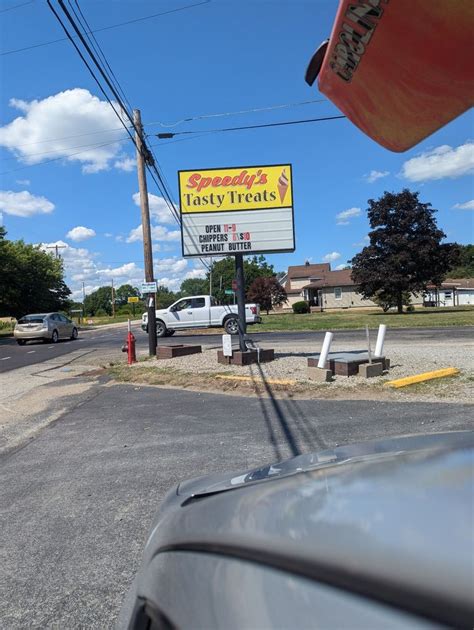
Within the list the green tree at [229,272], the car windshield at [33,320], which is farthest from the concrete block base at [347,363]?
the green tree at [229,272]

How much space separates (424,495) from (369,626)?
378 mm

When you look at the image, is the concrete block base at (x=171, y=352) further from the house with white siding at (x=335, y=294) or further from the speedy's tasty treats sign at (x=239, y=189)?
the house with white siding at (x=335, y=294)

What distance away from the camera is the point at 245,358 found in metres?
12.2

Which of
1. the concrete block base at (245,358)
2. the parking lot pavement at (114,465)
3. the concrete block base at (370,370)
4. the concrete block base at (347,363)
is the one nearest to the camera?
the parking lot pavement at (114,465)

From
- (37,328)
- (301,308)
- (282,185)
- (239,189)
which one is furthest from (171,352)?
(301,308)

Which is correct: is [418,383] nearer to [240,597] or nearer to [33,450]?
[33,450]

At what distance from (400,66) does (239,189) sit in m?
10.3

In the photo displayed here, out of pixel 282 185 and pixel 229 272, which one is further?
pixel 229 272

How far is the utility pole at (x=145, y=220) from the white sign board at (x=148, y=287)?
0.22 metres

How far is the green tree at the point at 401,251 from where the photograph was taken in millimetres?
40375

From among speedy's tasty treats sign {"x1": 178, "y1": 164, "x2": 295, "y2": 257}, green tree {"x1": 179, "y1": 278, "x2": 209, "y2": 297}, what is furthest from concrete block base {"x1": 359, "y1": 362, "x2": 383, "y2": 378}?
green tree {"x1": 179, "y1": 278, "x2": 209, "y2": 297}

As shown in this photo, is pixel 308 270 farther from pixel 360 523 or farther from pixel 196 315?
pixel 360 523

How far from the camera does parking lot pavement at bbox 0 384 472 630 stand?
283 cm

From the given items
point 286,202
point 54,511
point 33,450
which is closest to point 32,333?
point 286,202
